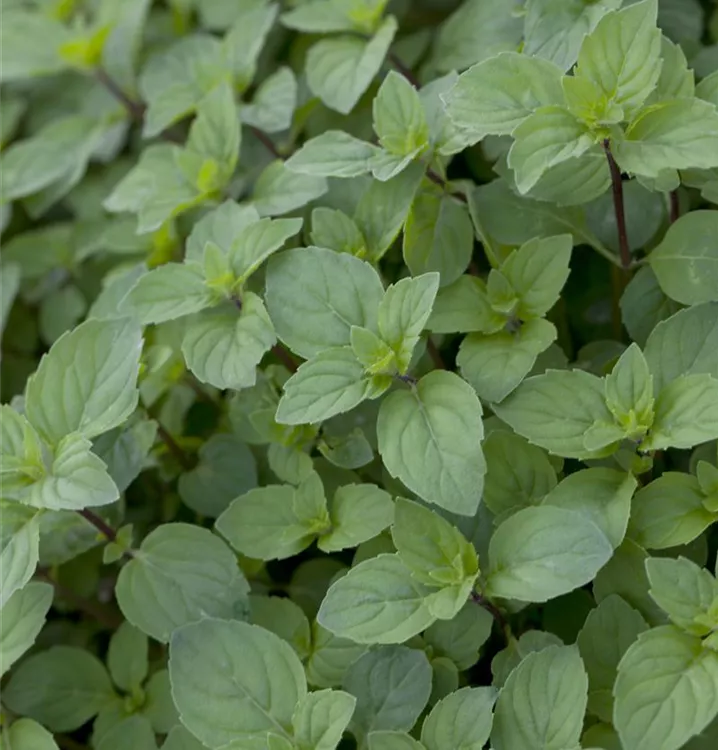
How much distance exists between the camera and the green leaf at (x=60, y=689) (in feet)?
3.51

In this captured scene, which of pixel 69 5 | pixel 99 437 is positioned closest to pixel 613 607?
pixel 99 437

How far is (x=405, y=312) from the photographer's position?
930 millimetres

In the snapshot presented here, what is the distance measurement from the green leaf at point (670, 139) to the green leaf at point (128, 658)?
766 millimetres

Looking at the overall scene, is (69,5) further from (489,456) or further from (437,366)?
(489,456)

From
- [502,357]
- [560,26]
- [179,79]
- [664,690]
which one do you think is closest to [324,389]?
[502,357]

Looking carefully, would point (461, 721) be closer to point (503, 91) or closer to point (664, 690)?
point (664, 690)

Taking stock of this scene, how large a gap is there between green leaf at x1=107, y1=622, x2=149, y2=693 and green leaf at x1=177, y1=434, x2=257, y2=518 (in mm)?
166

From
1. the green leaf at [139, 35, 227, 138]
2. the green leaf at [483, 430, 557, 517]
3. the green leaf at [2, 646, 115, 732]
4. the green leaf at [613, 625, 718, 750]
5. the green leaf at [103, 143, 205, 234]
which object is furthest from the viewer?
the green leaf at [139, 35, 227, 138]

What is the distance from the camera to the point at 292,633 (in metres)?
1.01

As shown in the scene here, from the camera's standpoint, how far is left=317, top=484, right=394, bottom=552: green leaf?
963mm

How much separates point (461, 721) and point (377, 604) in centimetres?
13

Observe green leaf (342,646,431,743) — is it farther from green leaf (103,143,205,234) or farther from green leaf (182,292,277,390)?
green leaf (103,143,205,234)

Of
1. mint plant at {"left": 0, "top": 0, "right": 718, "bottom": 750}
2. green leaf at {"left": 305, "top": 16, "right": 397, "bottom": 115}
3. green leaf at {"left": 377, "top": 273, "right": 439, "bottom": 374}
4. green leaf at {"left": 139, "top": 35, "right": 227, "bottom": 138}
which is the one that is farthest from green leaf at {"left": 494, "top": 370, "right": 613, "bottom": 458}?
green leaf at {"left": 139, "top": 35, "right": 227, "bottom": 138}

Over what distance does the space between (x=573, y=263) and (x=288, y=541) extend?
0.55 metres
